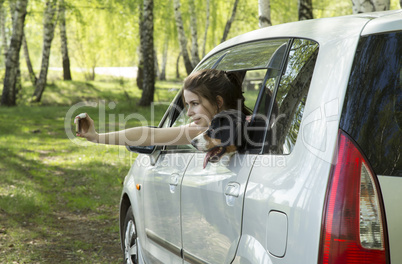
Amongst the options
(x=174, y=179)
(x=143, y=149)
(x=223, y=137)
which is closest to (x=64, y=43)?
(x=143, y=149)

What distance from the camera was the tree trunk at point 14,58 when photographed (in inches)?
746

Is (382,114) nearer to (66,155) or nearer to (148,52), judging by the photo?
(66,155)

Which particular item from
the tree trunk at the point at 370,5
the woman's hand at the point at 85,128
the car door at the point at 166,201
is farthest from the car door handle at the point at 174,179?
the tree trunk at the point at 370,5

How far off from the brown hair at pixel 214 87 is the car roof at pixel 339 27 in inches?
11.0

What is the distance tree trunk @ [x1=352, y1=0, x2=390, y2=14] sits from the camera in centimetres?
673

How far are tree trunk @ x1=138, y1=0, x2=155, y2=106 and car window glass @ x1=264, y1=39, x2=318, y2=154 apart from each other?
56.2 feet

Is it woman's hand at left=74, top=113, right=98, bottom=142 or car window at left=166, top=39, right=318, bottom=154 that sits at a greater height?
car window at left=166, top=39, right=318, bottom=154

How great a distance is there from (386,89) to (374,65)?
10 centimetres

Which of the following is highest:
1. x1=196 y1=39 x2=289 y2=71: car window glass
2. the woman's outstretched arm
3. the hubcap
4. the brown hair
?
x1=196 y1=39 x2=289 y2=71: car window glass

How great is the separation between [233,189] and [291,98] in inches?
18.7

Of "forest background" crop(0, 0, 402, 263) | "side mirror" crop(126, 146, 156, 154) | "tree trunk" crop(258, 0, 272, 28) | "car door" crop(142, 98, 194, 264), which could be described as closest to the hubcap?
"car door" crop(142, 98, 194, 264)

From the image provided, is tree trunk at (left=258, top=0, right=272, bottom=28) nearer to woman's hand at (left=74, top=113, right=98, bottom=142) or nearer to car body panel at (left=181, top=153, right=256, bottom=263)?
car body panel at (left=181, top=153, right=256, bottom=263)

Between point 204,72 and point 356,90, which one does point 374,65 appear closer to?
point 356,90

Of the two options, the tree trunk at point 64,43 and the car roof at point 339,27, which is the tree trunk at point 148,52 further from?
the car roof at point 339,27
